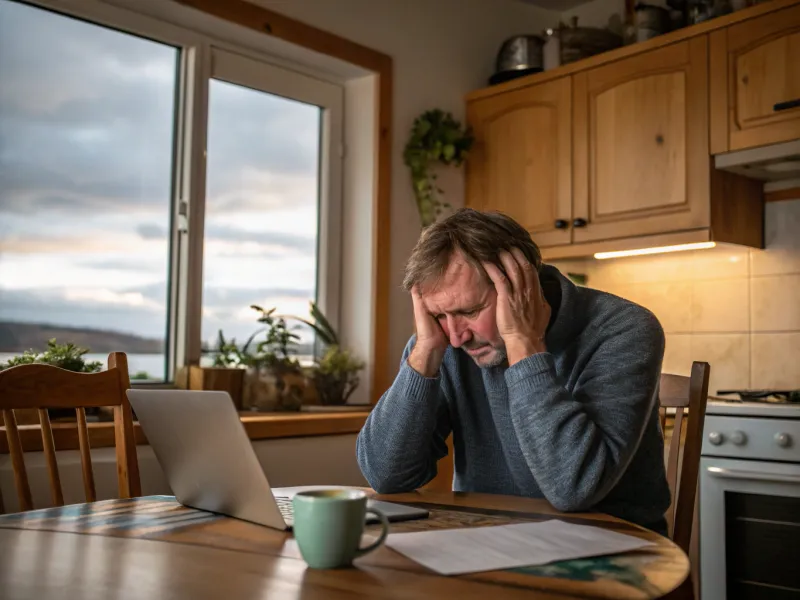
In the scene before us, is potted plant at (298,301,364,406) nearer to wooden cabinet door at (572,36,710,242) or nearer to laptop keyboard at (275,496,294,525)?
wooden cabinet door at (572,36,710,242)

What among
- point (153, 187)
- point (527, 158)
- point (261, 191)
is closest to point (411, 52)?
point (527, 158)

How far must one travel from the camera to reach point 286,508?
1290 mm

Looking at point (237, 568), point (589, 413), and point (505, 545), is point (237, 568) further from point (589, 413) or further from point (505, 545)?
point (589, 413)

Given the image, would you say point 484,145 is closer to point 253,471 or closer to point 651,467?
point 651,467

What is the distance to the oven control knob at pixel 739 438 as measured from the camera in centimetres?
249

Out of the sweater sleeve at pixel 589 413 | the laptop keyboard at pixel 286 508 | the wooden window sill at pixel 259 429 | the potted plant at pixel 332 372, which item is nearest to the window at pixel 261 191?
the potted plant at pixel 332 372

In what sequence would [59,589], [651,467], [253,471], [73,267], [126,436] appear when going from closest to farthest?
[59,589] → [253,471] → [651,467] → [126,436] → [73,267]

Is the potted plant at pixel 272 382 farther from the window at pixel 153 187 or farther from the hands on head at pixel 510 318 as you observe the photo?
the hands on head at pixel 510 318

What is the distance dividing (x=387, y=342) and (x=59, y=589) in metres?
2.43

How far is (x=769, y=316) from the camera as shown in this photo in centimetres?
299

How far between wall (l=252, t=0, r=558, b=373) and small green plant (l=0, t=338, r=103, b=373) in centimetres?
120

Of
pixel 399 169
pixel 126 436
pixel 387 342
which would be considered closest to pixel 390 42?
pixel 399 169

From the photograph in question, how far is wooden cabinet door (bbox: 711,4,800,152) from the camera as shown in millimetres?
2623

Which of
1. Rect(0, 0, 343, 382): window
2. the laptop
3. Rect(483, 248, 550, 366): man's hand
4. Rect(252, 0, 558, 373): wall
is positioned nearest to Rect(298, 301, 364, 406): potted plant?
Rect(0, 0, 343, 382): window
